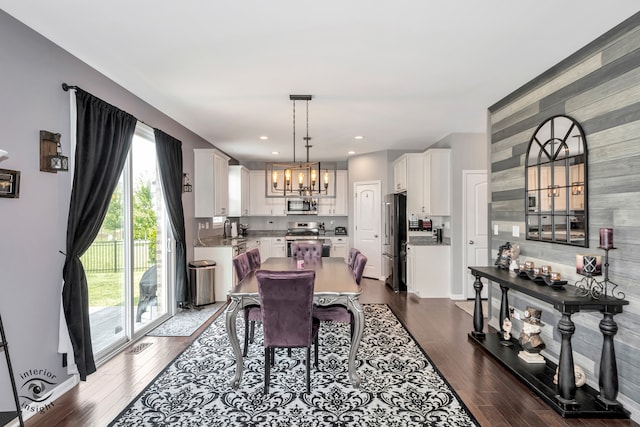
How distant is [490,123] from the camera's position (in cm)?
434

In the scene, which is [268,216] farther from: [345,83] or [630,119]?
[630,119]

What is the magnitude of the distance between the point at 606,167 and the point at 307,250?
3.42 m

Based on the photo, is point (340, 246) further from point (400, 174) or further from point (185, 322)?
point (185, 322)

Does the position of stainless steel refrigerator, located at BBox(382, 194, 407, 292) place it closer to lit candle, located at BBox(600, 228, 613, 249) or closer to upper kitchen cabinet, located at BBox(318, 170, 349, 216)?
upper kitchen cabinet, located at BBox(318, 170, 349, 216)

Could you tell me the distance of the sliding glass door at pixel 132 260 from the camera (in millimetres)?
3342

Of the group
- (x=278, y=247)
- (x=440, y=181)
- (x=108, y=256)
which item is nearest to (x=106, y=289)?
(x=108, y=256)

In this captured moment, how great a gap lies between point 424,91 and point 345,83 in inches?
35.1

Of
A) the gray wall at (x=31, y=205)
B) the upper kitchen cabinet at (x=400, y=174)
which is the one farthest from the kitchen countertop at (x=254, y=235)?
the gray wall at (x=31, y=205)

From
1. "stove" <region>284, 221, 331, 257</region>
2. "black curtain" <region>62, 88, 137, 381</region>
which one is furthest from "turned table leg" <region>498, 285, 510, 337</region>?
"stove" <region>284, 221, 331, 257</region>

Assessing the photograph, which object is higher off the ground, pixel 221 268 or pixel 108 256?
pixel 108 256

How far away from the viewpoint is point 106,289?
345 centimetres

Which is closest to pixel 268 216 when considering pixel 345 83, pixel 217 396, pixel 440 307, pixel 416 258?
pixel 416 258

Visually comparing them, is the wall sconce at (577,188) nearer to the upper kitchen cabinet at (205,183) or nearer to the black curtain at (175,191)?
the black curtain at (175,191)

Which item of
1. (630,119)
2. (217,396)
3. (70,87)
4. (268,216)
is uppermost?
(70,87)
